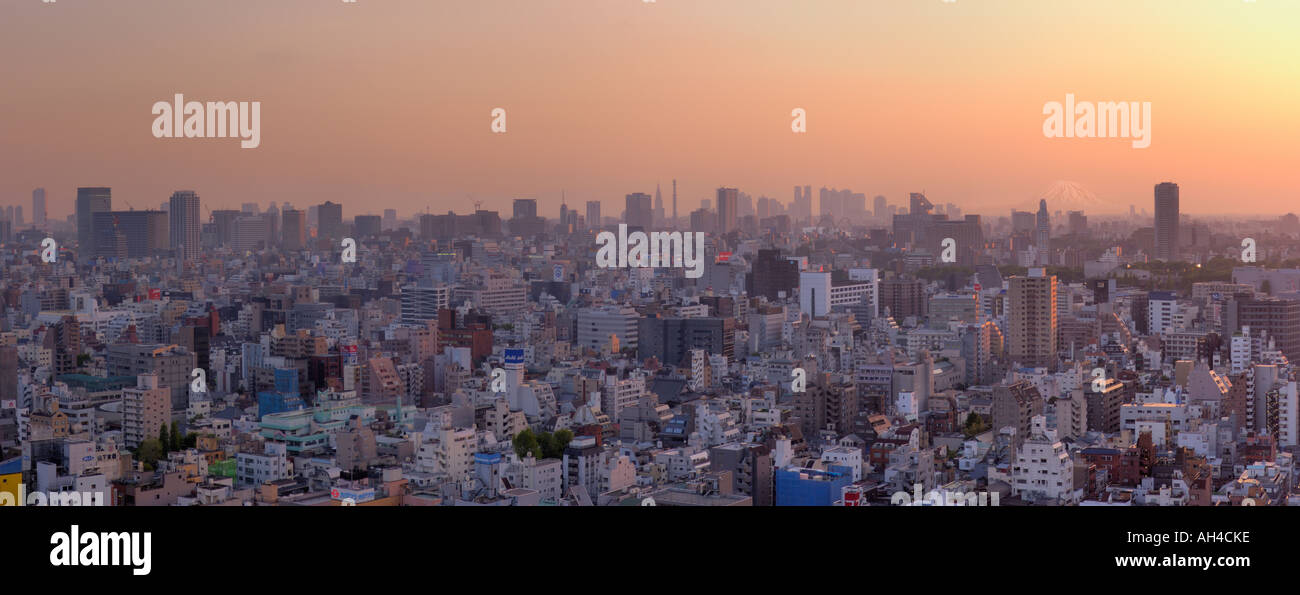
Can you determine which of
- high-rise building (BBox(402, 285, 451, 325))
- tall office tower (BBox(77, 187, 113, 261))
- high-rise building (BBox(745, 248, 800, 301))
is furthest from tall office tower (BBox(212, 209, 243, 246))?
high-rise building (BBox(745, 248, 800, 301))

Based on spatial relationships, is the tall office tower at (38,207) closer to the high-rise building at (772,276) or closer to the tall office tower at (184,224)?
the tall office tower at (184,224)

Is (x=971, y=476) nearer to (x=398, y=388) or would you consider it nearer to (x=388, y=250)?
(x=398, y=388)

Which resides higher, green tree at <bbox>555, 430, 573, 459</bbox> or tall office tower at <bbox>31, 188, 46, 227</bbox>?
tall office tower at <bbox>31, 188, 46, 227</bbox>

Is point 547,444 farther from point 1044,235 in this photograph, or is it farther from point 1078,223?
point 1044,235

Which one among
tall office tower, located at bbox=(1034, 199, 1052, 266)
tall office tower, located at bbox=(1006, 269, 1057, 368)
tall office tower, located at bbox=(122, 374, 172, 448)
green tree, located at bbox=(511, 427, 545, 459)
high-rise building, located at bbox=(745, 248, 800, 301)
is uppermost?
tall office tower, located at bbox=(1034, 199, 1052, 266)

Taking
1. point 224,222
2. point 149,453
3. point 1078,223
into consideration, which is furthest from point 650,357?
point 149,453

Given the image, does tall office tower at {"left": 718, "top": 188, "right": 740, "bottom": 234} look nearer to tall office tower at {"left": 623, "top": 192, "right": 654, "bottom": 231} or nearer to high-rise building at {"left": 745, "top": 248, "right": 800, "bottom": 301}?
tall office tower at {"left": 623, "top": 192, "right": 654, "bottom": 231}

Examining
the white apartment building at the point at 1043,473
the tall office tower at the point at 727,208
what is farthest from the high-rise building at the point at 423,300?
the white apartment building at the point at 1043,473
